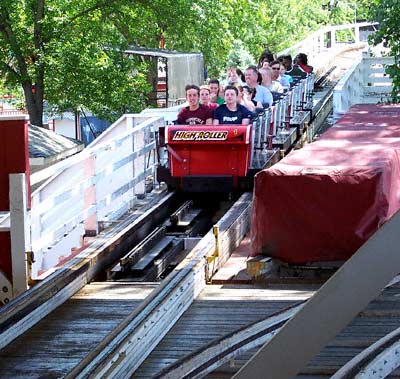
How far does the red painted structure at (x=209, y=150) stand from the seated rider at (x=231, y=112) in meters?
0.57

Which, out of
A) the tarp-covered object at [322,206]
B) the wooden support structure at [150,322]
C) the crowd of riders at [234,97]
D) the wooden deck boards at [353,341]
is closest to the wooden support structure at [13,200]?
the wooden support structure at [150,322]

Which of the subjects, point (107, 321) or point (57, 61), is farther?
point (57, 61)

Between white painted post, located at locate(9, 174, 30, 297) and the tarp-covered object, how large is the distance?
2.07m

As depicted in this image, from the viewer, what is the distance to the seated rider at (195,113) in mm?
13438

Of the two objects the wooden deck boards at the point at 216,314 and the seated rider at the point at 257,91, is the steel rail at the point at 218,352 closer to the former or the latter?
the wooden deck boards at the point at 216,314

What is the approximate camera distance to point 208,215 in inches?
509

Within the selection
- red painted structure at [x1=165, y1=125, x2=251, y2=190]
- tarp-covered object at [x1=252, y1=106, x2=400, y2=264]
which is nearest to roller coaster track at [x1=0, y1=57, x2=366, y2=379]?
tarp-covered object at [x1=252, y1=106, x2=400, y2=264]

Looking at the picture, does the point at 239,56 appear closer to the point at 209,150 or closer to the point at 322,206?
the point at 209,150

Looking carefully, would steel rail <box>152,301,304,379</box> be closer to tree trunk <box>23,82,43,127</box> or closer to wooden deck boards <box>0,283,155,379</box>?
wooden deck boards <box>0,283,155,379</box>

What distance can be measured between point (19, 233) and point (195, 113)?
4.78 meters

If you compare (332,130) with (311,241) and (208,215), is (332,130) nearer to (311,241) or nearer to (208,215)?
(208,215)

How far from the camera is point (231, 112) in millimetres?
13305

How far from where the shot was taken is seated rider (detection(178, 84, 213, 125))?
13.4 m

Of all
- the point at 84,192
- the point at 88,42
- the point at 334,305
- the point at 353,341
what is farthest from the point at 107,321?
the point at 88,42
